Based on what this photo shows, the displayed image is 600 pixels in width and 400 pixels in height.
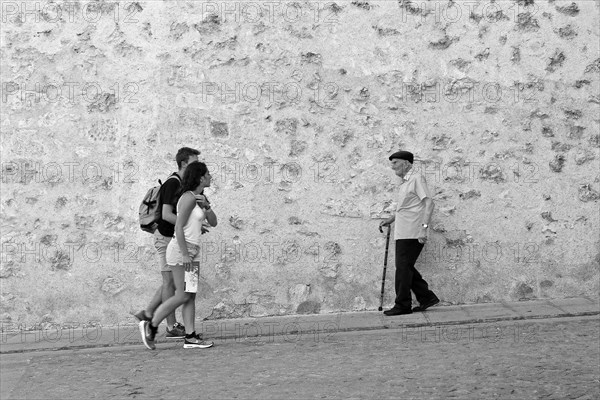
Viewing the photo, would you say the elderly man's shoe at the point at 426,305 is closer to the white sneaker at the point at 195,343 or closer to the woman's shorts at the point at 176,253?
the white sneaker at the point at 195,343

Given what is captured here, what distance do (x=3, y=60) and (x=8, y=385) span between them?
139 inches

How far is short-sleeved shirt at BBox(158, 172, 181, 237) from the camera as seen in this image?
312 inches

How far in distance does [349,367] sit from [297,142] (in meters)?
3.00

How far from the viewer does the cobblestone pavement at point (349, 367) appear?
606cm

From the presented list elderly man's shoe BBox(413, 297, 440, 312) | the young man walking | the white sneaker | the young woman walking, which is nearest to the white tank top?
the young woman walking

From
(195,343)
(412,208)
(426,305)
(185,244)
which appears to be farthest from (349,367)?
(412,208)

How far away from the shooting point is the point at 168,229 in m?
8.09

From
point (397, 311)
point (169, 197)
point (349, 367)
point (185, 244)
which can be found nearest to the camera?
point (349, 367)

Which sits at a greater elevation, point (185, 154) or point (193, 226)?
point (185, 154)

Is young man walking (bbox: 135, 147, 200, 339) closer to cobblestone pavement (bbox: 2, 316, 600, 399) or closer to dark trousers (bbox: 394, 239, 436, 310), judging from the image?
cobblestone pavement (bbox: 2, 316, 600, 399)

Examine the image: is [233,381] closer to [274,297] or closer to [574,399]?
[574,399]

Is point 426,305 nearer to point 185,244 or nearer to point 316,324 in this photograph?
point 316,324

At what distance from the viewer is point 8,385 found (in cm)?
675

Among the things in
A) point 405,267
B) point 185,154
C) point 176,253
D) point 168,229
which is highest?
point 185,154
